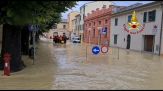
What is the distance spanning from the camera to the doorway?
1505 inches

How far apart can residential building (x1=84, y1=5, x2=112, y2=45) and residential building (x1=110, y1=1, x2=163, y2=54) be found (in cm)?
349

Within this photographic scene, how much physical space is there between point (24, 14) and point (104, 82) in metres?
9.98

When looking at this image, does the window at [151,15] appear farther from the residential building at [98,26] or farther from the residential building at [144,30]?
the residential building at [98,26]

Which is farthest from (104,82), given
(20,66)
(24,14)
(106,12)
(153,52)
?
(106,12)

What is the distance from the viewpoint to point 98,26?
66312 mm

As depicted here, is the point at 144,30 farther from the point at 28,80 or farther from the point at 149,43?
the point at 28,80

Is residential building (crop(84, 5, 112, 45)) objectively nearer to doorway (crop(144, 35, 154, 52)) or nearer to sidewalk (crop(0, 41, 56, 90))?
doorway (crop(144, 35, 154, 52))

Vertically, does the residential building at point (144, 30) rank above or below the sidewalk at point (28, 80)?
above

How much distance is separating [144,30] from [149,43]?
1807mm

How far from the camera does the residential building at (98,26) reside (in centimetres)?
5862

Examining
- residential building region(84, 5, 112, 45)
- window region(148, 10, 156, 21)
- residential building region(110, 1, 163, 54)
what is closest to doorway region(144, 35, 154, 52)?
residential building region(110, 1, 163, 54)

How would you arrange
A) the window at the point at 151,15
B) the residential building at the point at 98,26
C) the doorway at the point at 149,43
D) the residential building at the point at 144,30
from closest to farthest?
the residential building at the point at 144,30 < the window at the point at 151,15 < the doorway at the point at 149,43 < the residential building at the point at 98,26

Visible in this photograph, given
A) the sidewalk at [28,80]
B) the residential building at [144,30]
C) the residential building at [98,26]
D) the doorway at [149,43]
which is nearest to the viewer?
the sidewalk at [28,80]

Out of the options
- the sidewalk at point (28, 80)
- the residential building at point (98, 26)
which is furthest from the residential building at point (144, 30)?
the sidewalk at point (28, 80)
